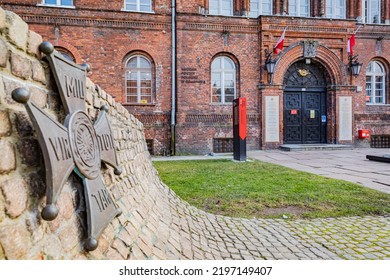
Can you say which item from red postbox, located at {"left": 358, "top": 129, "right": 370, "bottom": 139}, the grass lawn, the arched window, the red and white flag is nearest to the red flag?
the red and white flag

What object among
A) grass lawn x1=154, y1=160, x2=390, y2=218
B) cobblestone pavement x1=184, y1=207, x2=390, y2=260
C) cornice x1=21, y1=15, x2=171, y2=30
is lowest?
cobblestone pavement x1=184, y1=207, x2=390, y2=260

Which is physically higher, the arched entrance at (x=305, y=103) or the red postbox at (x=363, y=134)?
the arched entrance at (x=305, y=103)

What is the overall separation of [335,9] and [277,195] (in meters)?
14.1

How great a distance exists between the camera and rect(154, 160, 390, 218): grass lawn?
4.11m

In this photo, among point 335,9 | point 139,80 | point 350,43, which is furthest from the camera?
point 335,9

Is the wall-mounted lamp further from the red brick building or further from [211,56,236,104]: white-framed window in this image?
[211,56,236,104]: white-framed window

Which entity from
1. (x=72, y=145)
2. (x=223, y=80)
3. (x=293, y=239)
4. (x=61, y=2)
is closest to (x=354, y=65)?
(x=223, y=80)

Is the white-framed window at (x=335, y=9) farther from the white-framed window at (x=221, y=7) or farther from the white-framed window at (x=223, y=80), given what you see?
the white-framed window at (x=223, y=80)

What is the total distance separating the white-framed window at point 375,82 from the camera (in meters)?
15.3

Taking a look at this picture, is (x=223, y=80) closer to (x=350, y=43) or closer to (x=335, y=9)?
(x=350, y=43)

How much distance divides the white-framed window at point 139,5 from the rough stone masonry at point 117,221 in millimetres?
11028

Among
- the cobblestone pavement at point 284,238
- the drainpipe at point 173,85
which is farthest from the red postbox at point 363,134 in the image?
the cobblestone pavement at point 284,238

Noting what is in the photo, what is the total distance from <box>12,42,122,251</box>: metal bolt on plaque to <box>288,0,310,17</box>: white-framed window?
49.5ft

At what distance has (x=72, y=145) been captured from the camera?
1.65 m
